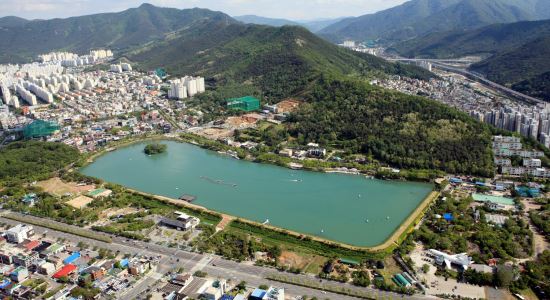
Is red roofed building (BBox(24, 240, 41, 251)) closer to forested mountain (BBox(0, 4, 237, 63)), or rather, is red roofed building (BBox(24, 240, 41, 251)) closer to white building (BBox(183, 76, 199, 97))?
white building (BBox(183, 76, 199, 97))

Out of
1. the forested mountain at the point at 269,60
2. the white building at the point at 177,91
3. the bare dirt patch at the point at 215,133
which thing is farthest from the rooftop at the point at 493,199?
the white building at the point at 177,91

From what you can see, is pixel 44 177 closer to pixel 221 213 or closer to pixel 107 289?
pixel 221 213

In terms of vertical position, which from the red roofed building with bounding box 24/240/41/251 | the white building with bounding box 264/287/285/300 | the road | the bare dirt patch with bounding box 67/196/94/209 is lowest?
the road

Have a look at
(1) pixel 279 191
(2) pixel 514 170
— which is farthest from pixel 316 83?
(2) pixel 514 170

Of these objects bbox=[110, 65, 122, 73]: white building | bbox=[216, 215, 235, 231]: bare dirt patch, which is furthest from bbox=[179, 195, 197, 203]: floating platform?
bbox=[110, 65, 122, 73]: white building

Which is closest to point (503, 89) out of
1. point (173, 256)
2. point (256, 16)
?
point (173, 256)

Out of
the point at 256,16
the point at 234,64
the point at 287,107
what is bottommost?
the point at 287,107
